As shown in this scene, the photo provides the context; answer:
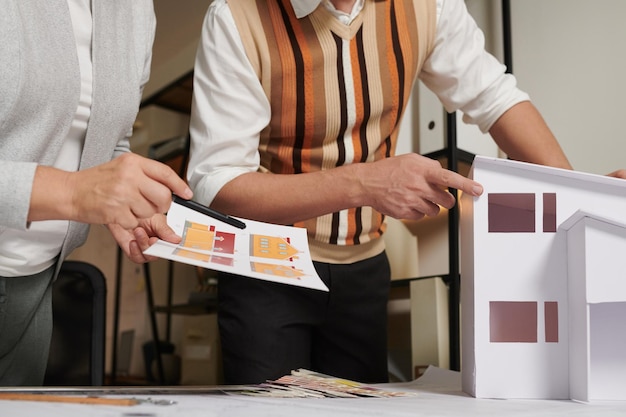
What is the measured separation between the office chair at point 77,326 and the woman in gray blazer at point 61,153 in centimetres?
18

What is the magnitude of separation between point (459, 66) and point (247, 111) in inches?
16.6

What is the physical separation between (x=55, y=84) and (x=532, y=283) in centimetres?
66

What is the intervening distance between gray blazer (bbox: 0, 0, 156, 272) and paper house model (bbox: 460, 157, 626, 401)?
1.68ft

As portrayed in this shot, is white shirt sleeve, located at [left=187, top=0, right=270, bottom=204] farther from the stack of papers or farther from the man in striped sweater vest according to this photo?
the stack of papers

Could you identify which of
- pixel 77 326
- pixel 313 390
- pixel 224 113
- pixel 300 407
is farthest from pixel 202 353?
pixel 300 407

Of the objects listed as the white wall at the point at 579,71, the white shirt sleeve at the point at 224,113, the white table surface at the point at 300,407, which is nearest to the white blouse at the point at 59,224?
the white shirt sleeve at the point at 224,113

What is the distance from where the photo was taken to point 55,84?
85 cm

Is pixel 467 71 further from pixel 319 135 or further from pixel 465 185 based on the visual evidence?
pixel 465 185

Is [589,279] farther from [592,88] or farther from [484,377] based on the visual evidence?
[592,88]

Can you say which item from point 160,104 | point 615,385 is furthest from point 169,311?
point 615,385

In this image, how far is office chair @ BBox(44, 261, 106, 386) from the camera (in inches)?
47.1

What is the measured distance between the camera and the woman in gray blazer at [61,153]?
0.64 m

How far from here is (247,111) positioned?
105 centimetres

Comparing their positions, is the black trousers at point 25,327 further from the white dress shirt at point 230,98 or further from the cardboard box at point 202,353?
the cardboard box at point 202,353
